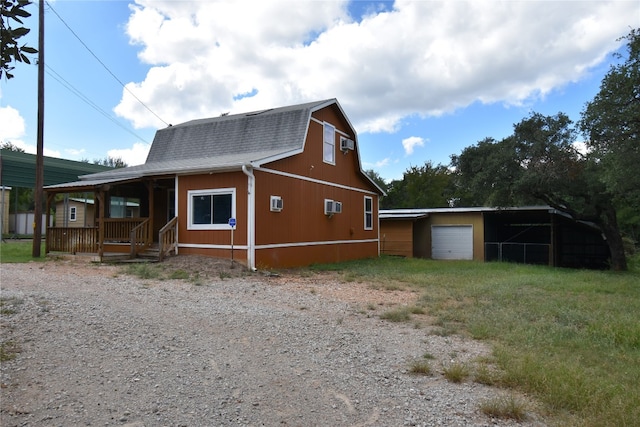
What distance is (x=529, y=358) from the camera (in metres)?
4.60

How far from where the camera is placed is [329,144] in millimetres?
16672

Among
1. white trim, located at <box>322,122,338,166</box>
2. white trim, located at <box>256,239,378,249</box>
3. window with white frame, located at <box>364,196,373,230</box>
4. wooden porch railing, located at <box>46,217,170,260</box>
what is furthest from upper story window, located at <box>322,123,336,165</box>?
wooden porch railing, located at <box>46,217,170,260</box>

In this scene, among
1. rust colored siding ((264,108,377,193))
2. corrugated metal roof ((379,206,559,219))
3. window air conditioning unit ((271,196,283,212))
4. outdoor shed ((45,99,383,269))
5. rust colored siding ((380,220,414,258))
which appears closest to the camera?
outdoor shed ((45,99,383,269))

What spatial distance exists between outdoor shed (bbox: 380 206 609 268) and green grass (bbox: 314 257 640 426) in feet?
36.0

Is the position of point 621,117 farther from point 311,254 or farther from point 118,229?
point 118,229

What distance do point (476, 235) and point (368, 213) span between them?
614 centimetres

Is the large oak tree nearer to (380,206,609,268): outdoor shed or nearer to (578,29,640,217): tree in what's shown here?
(578,29,640,217): tree

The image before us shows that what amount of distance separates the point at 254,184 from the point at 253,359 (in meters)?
7.97

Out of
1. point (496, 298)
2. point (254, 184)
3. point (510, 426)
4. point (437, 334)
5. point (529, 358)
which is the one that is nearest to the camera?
point (510, 426)

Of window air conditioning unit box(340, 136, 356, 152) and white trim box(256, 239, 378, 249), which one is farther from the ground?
window air conditioning unit box(340, 136, 356, 152)

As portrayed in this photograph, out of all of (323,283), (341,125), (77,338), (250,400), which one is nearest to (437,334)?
(250,400)

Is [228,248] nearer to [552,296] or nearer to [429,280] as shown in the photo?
[429,280]

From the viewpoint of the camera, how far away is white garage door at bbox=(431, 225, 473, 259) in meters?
22.6

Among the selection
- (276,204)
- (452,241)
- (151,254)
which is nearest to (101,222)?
(151,254)
